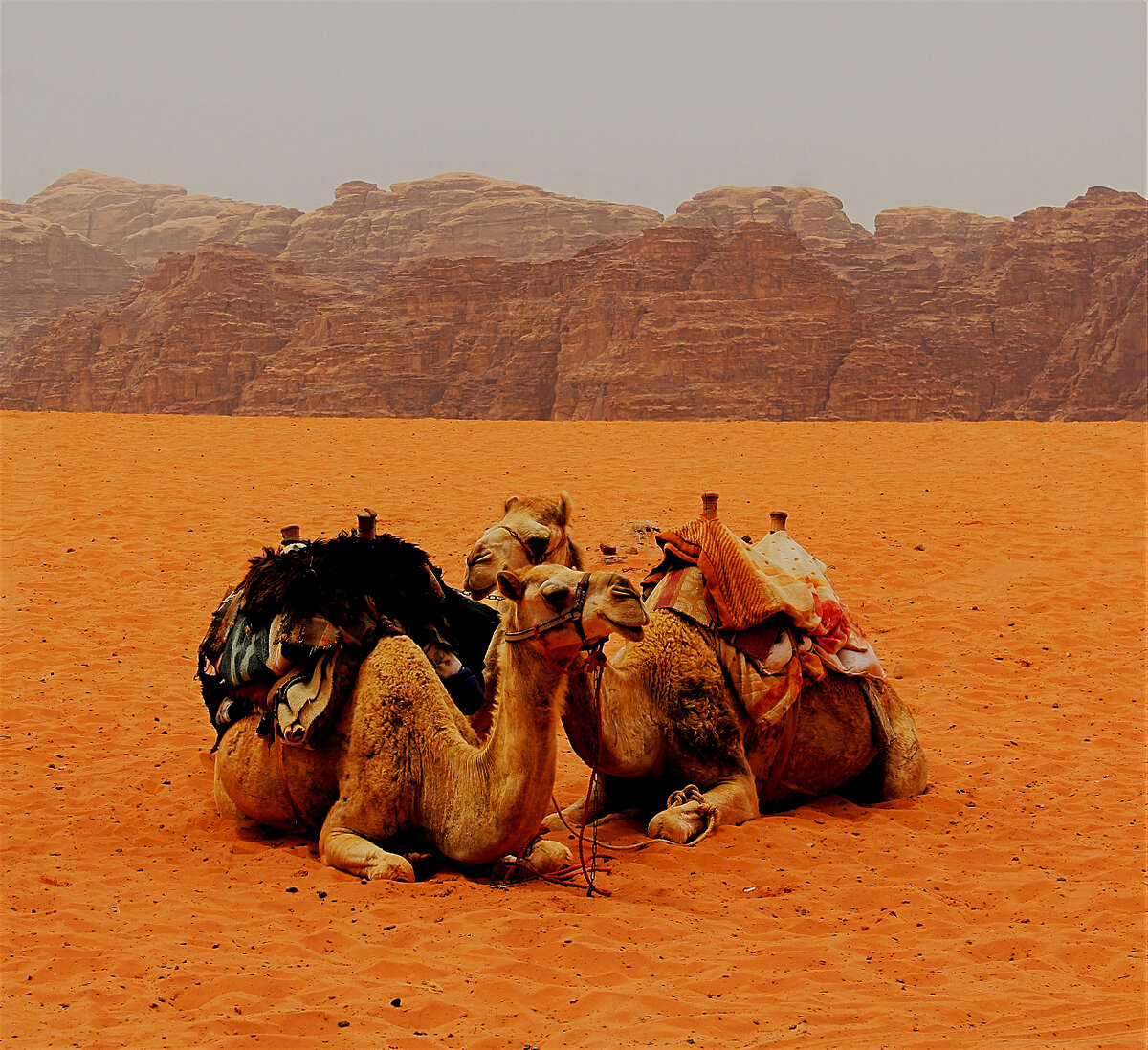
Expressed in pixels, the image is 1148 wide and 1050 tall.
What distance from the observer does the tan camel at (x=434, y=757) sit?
442 centimetres

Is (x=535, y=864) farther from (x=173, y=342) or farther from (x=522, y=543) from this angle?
(x=173, y=342)

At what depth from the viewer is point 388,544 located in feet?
19.5

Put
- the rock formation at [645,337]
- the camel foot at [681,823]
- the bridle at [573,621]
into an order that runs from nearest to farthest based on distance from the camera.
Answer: the bridle at [573,621], the camel foot at [681,823], the rock formation at [645,337]

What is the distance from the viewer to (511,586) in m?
4.43

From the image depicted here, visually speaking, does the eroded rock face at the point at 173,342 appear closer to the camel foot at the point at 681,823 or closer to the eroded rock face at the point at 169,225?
the eroded rock face at the point at 169,225

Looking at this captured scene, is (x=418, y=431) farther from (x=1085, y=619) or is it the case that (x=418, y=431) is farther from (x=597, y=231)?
(x=597, y=231)

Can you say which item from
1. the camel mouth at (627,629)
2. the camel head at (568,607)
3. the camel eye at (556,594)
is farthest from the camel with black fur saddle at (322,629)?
the camel mouth at (627,629)

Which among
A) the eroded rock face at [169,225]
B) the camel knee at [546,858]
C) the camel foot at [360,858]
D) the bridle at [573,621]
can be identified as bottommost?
the camel foot at [360,858]

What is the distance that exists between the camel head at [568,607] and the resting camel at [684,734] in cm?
60

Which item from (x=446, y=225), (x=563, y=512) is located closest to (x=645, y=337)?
(x=446, y=225)

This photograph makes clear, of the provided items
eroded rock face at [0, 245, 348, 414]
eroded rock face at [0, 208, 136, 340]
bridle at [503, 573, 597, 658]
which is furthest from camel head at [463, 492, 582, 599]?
eroded rock face at [0, 208, 136, 340]

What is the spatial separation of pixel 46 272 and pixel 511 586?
167857 mm

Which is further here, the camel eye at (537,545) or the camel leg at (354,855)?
the camel eye at (537,545)

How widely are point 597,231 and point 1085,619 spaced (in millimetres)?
159159
